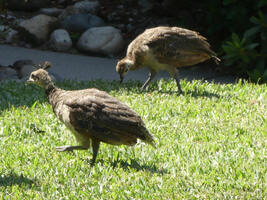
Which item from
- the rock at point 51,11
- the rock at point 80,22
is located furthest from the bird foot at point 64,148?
the rock at point 51,11

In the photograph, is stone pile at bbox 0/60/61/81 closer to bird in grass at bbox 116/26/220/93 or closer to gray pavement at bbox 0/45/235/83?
gray pavement at bbox 0/45/235/83

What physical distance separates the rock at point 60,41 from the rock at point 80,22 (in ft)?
2.23

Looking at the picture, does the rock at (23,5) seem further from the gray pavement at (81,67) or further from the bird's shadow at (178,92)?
the bird's shadow at (178,92)

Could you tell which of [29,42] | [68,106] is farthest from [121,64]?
[29,42]

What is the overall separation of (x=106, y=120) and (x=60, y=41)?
7911 mm

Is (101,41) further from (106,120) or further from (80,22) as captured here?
(106,120)

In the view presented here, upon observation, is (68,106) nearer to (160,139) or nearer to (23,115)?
(160,139)

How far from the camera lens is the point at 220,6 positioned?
10766mm

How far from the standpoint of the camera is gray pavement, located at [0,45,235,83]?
10.4m

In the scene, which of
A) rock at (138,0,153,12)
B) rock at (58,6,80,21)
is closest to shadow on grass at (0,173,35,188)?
rock at (58,6,80,21)

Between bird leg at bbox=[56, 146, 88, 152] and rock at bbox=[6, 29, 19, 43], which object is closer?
bird leg at bbox=[56, 146, 88, 152]

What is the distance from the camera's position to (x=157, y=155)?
214 inches

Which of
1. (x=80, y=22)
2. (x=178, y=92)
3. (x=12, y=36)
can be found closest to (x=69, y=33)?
(x=80, y=22)

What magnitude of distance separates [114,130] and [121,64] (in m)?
3.58
